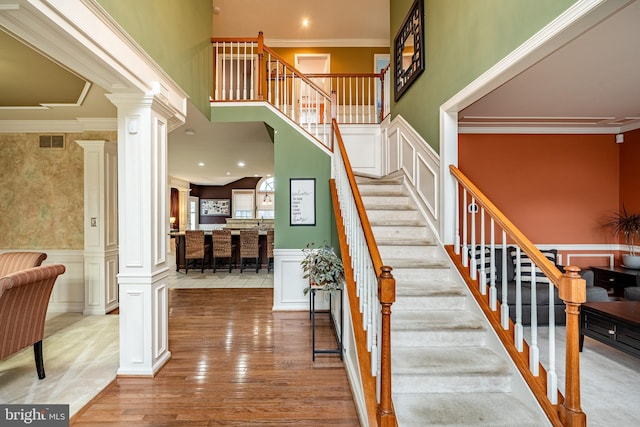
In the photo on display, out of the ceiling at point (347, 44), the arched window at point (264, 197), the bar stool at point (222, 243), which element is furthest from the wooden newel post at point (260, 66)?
the arched window at point (264, 197)

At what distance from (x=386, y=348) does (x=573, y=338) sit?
1.00 metres

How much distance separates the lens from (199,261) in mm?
7832

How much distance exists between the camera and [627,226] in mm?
4625

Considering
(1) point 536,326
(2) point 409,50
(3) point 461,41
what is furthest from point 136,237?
(2) point 409,50

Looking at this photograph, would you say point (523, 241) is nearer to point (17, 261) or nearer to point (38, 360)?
point (38, 360)

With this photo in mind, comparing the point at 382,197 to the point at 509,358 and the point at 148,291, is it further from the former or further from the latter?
the point at 148,291

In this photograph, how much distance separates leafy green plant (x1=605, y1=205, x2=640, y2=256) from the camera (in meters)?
4.61

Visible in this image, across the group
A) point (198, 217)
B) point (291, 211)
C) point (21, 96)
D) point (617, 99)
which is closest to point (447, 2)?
point (617, 99)

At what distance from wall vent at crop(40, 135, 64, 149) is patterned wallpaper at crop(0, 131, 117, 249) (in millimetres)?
63

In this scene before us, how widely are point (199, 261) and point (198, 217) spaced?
7.03m

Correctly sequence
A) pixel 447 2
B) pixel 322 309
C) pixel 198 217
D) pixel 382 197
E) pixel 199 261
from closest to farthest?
pixel 447 2, pixel 382 197, pixel 322 309, pixel 199 261, pixel 198 217

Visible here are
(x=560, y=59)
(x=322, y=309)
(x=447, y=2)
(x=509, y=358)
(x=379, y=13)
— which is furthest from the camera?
(x=379, y=13)

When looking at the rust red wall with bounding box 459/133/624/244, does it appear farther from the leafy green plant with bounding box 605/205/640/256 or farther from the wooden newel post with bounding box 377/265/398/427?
the wooden newel post with bounding box 377/265/398/427

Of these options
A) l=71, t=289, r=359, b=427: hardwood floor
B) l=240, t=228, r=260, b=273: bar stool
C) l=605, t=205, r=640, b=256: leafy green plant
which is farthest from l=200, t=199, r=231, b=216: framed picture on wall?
l=605, t=205, r=640, b=256: leafy green plant
